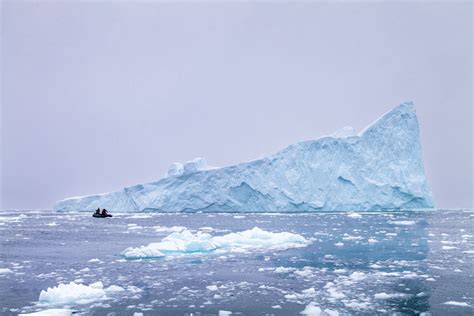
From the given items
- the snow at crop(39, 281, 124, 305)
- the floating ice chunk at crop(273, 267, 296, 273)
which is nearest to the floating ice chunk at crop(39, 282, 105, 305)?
the snow at crop(39, 281, 124, 305)

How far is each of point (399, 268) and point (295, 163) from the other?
30.2 metres

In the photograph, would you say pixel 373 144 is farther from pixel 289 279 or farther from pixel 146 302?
pixel 146 302

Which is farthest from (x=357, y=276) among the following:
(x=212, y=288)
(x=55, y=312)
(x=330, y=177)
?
(x=330, y=177)

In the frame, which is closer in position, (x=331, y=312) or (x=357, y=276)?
(x=331, y=312)

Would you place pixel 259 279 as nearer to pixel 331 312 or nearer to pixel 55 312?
pixel 331 312

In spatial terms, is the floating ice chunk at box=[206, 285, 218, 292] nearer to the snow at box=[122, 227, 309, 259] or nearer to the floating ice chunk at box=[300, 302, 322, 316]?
the floating ice chunk at box=[300, 302, 322, 316]

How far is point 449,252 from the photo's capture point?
14508mm

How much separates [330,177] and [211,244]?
27.7 meters

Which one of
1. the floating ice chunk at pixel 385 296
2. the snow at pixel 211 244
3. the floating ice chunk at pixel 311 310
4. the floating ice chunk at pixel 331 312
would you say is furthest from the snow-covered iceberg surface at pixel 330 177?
the floating ice chunk at pixel 331 312

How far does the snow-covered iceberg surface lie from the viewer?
40312 millimetres

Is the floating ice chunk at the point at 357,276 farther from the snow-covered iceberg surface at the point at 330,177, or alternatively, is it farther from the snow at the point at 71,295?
the snow-covered iceberg surface at the point at 330,177

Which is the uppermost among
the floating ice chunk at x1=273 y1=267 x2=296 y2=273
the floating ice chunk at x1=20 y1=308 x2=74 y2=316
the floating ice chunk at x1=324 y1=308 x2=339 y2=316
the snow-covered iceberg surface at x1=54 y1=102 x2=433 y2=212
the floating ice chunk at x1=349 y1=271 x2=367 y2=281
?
the snow-covered iceberg surface at x1=54 y1=102 x2=433 y2=212

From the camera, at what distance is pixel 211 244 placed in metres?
15.5

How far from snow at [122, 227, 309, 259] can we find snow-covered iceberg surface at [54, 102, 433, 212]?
2334cm
